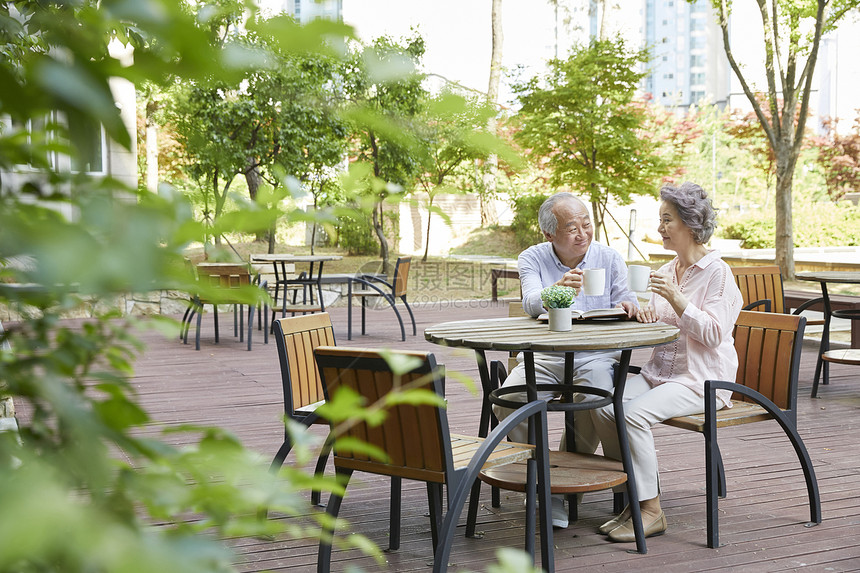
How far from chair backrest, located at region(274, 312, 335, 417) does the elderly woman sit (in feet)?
3.62

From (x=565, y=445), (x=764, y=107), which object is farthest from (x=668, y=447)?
(x=764, y=107)

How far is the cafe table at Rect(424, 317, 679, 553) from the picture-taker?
2809mm

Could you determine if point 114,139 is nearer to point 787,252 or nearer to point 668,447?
point 668,447

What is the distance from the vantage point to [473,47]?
0.90 m

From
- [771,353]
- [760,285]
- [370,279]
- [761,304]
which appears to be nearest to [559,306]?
[771,353]

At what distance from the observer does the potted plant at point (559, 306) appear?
312 cm

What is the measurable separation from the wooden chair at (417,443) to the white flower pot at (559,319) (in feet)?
1.83

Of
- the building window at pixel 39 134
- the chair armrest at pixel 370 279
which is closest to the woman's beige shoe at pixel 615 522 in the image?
the building window at pixel 39 134

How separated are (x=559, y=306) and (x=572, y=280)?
38 centimetres

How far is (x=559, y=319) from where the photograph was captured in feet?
10.3

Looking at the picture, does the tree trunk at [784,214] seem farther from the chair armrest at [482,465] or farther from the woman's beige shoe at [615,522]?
the chair armrest at [482,465]

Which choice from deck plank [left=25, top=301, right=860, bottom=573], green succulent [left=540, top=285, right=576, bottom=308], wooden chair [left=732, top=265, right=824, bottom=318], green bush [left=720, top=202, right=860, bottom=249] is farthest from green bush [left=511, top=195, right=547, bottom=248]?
green succulent [left=540, top=285, right=576, bottom=308]

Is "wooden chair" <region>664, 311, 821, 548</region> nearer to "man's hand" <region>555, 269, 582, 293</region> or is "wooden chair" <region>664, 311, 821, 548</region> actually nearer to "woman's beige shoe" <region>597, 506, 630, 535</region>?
"woman's beige shoe" <region>597, 506, 630, 535</region>

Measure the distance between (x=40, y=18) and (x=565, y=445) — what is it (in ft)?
10.9
